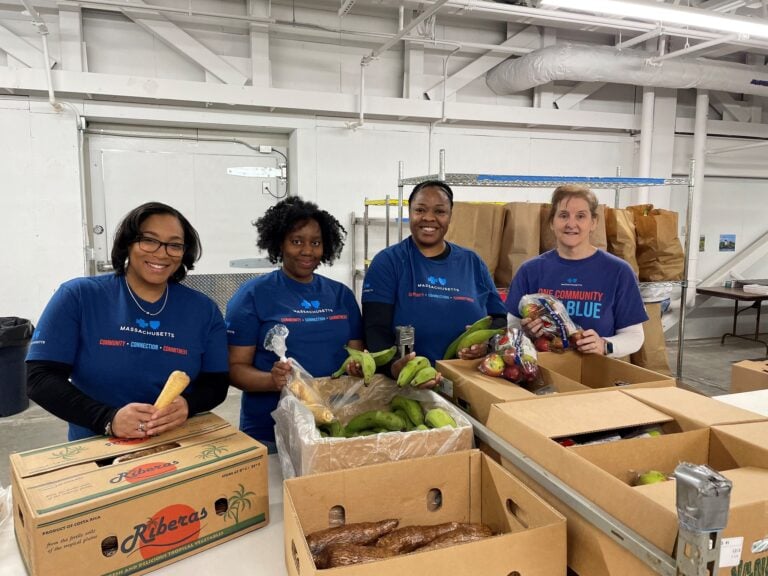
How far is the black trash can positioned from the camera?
4070mm

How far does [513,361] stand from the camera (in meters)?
1.52

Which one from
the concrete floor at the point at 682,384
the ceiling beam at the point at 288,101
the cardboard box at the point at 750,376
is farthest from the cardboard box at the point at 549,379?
the ceiling beam at the point at 288,101

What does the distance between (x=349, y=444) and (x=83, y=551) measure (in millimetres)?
549

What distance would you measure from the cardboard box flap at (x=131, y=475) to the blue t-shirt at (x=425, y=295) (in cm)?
89

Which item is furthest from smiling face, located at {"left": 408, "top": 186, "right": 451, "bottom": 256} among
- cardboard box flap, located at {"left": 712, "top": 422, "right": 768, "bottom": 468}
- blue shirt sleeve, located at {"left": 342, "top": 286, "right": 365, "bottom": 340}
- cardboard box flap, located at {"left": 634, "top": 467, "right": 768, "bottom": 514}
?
cardboard box flap, located at {"left": 634, "top": 467, "right": 768, "bottom": 514}

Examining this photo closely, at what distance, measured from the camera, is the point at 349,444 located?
1199 millimetres

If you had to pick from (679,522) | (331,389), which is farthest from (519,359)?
(679,522)

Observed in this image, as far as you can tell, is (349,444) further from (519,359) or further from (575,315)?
(575,315)

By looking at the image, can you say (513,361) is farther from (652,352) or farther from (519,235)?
(652,352)

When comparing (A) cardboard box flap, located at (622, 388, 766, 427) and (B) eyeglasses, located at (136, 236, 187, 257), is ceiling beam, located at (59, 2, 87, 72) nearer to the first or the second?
(B) eyeglasses, located at (136, 236, 187, 257)

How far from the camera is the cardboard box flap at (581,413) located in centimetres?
115

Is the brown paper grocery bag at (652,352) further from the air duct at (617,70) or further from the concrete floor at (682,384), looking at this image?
the air duct at (617,70)

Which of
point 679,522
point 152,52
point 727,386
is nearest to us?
point 679,522

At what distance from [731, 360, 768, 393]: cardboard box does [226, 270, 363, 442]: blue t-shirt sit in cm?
244
